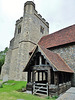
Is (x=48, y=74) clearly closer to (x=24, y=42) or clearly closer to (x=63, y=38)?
(x=63, y=38)

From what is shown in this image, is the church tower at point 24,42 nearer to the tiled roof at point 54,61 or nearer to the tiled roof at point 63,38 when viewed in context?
the tiled roof at point 63,38

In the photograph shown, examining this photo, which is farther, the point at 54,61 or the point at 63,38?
the point at 63,38

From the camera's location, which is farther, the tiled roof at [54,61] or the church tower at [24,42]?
the church tower at [24,42]

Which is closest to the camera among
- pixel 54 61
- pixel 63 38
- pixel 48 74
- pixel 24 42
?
pixel 48 74

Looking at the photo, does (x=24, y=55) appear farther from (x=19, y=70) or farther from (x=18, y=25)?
(x=18, y=25)

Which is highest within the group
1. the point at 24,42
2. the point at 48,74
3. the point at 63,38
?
the point at 24,42

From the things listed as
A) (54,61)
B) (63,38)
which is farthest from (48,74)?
(63,38)

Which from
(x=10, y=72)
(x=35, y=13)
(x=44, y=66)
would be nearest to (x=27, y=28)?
(x=35, y=13)

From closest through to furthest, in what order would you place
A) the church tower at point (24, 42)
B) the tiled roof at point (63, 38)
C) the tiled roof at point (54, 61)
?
the tiled roof at point (54, 61), the tiled roof at point (63, 38), the church tower at point (24, 42)

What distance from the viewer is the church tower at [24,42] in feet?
52.5

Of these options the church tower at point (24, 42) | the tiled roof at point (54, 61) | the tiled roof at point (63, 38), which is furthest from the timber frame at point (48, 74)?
the church tower at point (24, 42)

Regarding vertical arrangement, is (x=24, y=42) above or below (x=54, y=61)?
above

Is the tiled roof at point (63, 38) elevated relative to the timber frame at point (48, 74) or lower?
elevated

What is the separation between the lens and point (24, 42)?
17.0 m
